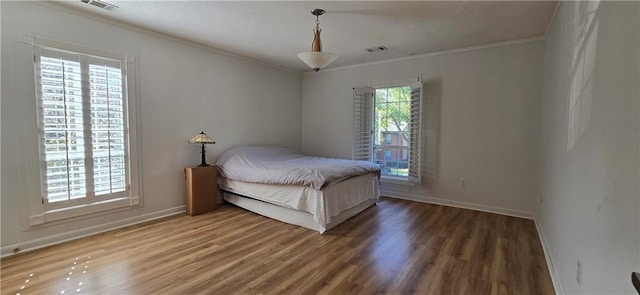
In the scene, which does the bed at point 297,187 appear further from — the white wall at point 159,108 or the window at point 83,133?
the window at point 83,133

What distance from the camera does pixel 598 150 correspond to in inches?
54.5

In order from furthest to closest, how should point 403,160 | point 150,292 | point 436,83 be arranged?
1. point 403,160
2. point 436,83
3. point 150,292

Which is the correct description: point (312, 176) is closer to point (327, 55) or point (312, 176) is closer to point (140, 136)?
point (327, 55)

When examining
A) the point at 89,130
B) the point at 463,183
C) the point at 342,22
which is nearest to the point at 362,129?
the point at 463,183

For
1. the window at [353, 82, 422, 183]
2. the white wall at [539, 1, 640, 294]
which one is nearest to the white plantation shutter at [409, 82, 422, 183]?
the window at [353, 82, 422, 183]

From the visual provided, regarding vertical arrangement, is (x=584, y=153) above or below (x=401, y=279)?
above

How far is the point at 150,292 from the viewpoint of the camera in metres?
2.00

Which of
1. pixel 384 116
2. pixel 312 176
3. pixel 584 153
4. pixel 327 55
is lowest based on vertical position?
pixel 312 176

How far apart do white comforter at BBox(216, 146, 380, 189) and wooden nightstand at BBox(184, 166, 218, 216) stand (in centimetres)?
22

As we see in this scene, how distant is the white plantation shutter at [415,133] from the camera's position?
441cm

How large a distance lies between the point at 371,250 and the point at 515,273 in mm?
1191

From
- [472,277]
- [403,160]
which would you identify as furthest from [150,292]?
[403,160]

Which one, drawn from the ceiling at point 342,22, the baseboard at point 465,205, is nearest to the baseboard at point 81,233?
the ceiling at point 342,22

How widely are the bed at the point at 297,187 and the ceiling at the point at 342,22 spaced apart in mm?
1708
